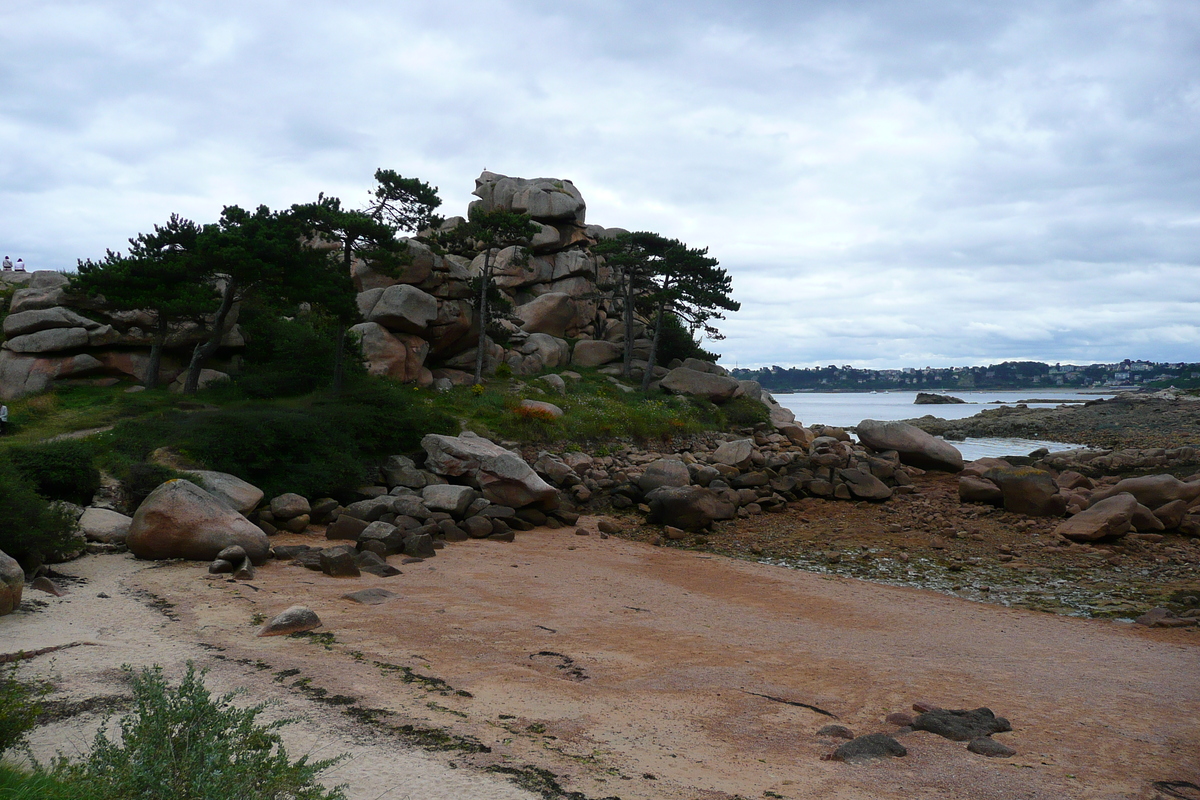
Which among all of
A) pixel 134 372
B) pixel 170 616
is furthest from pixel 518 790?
pixel 134 372

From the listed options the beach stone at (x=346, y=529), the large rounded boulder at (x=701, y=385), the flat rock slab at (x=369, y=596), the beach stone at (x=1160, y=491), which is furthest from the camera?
the large rounded boulder at (x=701, y=385)

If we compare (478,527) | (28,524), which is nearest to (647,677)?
(28,524)

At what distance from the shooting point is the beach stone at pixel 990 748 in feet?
21.2

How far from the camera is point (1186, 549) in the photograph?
1745 centimetres

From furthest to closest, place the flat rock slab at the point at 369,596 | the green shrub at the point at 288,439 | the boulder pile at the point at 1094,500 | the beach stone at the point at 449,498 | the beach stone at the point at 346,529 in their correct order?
the beach stone at the point at 449,498
the boulder pile at the point at 1094,500
the green shrub at the point at 288,439
the beach stone at the point at 346,529
the flat rock slab at the point at 369,596

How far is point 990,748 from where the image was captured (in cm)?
649

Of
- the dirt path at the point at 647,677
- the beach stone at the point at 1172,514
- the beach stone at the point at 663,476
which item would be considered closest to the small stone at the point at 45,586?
the dirt path at the point at 647,677

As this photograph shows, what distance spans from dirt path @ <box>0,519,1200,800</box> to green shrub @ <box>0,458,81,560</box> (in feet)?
2.55

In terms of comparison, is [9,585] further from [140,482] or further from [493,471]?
[493,471]

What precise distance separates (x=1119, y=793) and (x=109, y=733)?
8.02 m

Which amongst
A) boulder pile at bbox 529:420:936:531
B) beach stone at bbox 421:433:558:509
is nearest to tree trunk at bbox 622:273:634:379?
boulder pile at bbox 529:420:936:531

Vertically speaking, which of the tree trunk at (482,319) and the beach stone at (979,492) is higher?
the tree trunk at (482,319)

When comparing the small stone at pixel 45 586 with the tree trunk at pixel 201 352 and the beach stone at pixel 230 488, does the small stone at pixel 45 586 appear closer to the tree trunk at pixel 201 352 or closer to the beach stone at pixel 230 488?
the beach stone at pixel 230 488

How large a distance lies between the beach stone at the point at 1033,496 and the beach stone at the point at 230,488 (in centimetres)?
1993
